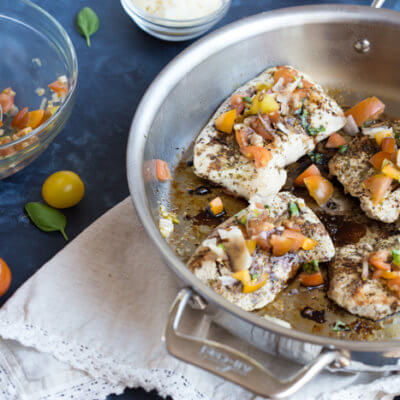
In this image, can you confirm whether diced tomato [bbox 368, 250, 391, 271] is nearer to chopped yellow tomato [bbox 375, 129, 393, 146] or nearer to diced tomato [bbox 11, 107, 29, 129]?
chopped yellow tomato [bbox 375, 129, 393, 146]

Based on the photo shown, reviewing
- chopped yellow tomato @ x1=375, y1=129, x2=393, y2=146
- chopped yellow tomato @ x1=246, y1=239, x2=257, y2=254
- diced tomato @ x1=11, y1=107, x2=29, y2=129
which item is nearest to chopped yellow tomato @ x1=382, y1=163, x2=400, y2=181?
chopped yellow tomato @ x1=375, y1=129, x2=393, y2=146

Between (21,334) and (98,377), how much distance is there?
17.8 inches

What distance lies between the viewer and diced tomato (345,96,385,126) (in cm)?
331

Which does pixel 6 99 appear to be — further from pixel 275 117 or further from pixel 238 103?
pixel 275 117

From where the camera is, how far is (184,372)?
256 centimetres

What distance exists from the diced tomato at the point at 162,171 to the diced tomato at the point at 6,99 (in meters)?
1.02

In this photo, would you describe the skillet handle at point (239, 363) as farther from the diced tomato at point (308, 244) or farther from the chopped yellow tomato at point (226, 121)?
the chopped yellow tomato at point (226, 121)

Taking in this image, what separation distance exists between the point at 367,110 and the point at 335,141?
12.4 inches

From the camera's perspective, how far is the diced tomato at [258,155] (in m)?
2.96

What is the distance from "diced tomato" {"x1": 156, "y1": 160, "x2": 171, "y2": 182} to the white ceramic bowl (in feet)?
3.29

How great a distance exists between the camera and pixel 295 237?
107 inches

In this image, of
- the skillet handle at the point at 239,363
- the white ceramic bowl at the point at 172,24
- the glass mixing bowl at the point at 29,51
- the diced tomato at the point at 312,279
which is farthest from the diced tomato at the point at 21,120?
the diced tomato at the point at 312,279

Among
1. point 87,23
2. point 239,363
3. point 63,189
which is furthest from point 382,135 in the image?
point 87,23

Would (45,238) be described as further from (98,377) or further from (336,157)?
(336,157)
